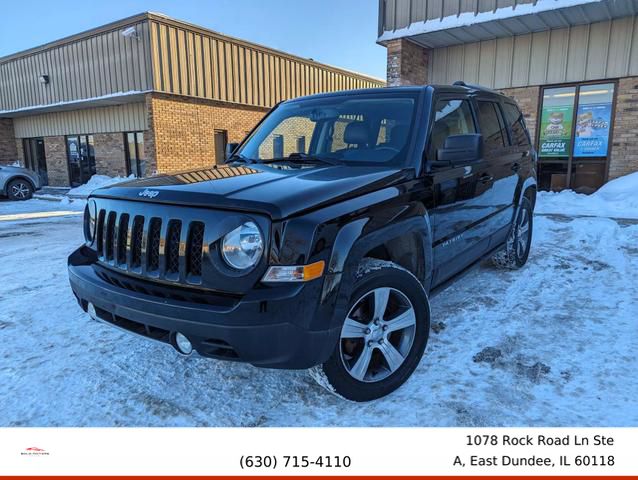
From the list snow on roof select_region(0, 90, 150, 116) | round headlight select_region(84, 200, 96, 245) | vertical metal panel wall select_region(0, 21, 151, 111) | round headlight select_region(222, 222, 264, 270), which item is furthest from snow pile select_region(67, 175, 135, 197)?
round headlight select_region(222, 222, 264, 270)

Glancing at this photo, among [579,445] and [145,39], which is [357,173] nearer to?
[579,445]

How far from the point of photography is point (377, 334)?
244 cm

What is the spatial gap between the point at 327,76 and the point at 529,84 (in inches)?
479

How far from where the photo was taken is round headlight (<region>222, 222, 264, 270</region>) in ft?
6.72

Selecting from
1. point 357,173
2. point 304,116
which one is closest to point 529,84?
point 304,116

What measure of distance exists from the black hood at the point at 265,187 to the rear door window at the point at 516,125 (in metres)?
2.36

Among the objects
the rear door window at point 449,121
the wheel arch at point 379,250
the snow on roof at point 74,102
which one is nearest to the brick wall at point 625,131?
the rear door window at point 449,121

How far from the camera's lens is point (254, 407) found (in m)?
2.45

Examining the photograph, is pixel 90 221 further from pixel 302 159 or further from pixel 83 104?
pixel 83 104

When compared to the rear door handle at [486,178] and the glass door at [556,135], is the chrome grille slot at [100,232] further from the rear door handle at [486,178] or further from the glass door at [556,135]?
the glass door at [556,135]

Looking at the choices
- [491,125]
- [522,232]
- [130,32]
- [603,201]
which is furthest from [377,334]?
[130,32]

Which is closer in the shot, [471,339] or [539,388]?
[539,388]

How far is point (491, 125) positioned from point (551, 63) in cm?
742

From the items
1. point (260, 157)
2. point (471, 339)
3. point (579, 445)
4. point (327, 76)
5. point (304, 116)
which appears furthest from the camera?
point (327, 76)
